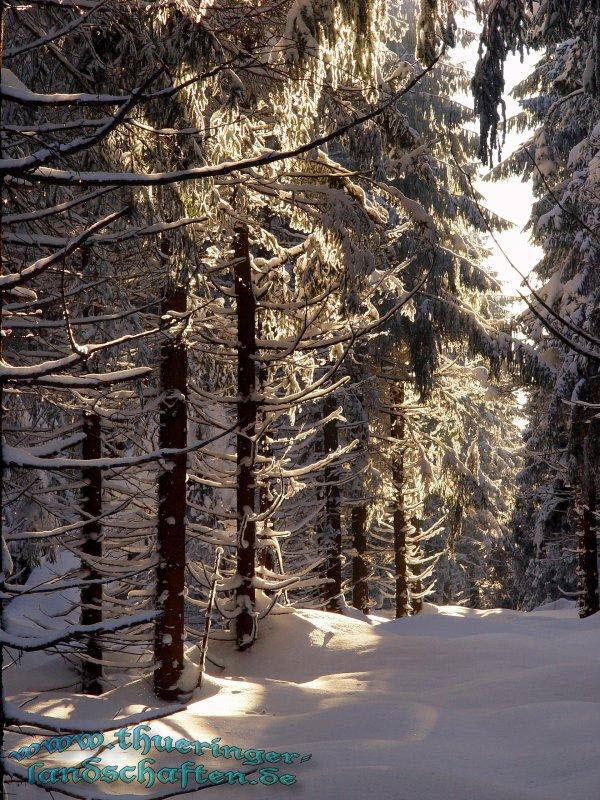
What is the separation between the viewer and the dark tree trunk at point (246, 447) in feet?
27.9

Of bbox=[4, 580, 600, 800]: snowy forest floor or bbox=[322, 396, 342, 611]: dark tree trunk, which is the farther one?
bbox=[322, 396, 342, 611]: dark tree trunk

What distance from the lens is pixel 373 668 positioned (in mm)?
7766

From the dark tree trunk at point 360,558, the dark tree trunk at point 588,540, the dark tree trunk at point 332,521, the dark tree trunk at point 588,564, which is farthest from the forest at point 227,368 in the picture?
the dark tree trunk at point 360,558

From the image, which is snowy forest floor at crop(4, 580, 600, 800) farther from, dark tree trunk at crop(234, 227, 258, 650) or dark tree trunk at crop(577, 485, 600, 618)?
dark tree trunk at crop(577, 485, 600, 618)

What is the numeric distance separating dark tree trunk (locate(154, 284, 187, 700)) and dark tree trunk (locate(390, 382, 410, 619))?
30.1 feet

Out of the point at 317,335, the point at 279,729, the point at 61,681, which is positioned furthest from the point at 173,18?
the point at 61,681

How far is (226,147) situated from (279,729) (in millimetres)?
4924

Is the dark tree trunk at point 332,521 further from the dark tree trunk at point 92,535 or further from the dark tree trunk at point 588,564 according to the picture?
the dark tree trunk at point 92,535

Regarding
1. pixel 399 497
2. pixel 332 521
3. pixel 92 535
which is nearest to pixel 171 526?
pixel 92 535

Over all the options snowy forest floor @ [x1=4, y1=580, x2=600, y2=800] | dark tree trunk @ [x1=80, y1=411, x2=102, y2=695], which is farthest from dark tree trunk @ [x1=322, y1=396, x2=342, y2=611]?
dark tree trunk @ [x1=80, y1=411, x2=102, y2=695]

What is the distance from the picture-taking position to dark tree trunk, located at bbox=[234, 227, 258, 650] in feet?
27.9

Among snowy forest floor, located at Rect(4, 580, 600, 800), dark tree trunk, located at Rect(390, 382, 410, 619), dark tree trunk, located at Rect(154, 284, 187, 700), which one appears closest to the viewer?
snowy forest floor, located at Rect(4, 580, 600, 800)

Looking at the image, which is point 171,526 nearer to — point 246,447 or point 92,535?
point 246,447

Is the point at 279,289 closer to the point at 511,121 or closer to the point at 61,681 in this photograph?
the point at 61,681
